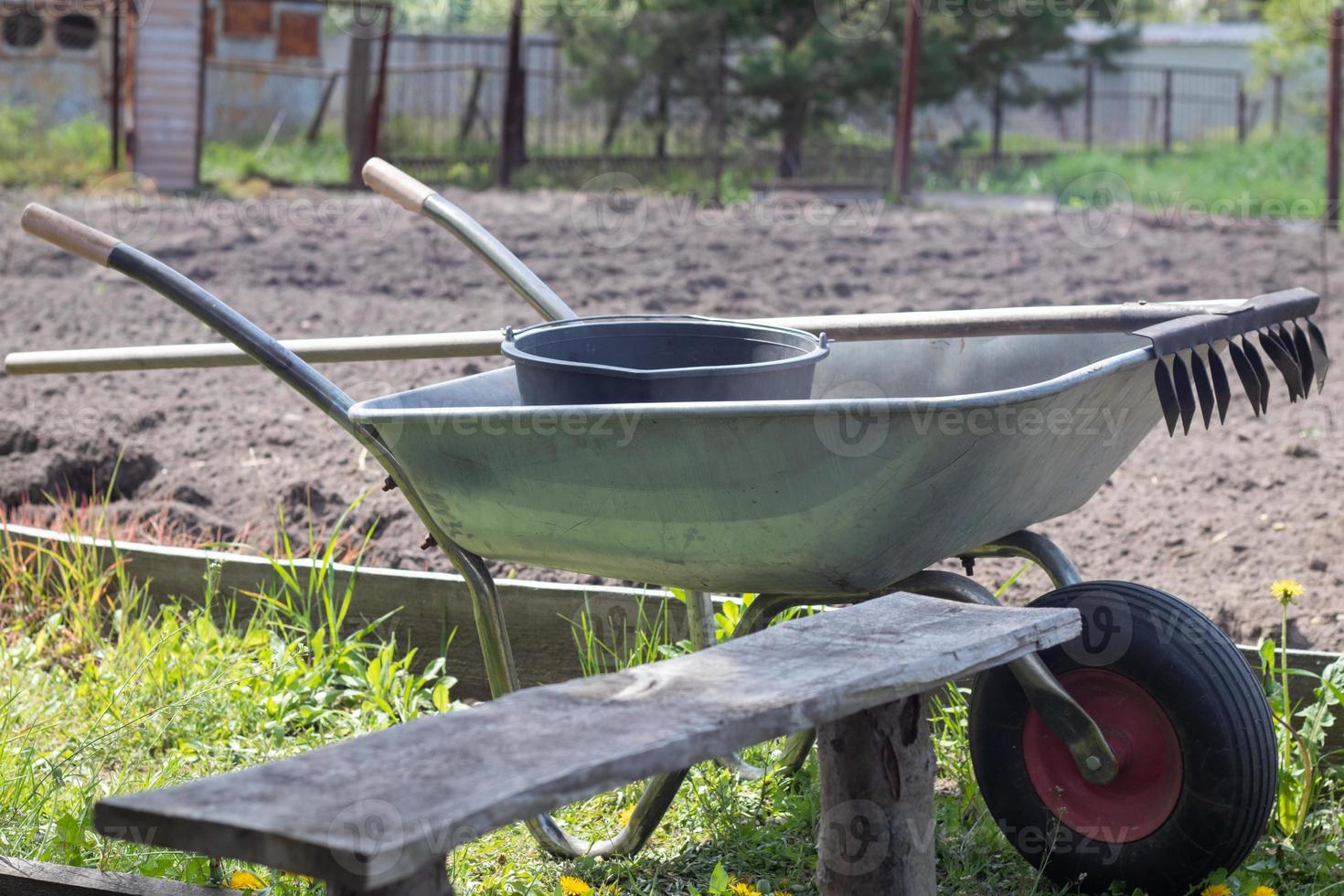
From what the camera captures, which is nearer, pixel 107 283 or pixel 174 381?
pixel 174 381

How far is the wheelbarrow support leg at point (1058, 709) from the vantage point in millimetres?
1819

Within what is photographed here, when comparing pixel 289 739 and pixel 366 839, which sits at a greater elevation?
pixel 366 839

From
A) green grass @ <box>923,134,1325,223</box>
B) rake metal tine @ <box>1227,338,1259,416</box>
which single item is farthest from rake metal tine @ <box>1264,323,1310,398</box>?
green grass @ <box>923,134,1325,223</box>

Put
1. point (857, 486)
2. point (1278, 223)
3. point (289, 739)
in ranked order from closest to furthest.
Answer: point (857, 486), point (289, 739), point (1278, 223)

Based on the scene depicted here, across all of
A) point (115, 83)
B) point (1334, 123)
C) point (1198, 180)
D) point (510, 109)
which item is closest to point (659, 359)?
point (1334, 123)

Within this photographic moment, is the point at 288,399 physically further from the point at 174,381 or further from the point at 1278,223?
the point at 1278,223

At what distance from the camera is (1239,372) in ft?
6.32

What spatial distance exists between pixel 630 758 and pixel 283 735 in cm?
156

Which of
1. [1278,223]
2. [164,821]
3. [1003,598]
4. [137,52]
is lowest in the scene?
[1003,598]

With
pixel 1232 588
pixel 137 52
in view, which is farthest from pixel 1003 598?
pixel 137 52

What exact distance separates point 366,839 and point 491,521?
91 centimetres

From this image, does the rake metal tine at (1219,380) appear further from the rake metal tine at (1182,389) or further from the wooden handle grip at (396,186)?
the wooden handle grip at (396,186)

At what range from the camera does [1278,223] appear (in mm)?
8555

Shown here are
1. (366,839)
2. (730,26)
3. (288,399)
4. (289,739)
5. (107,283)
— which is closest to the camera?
(366,839)
